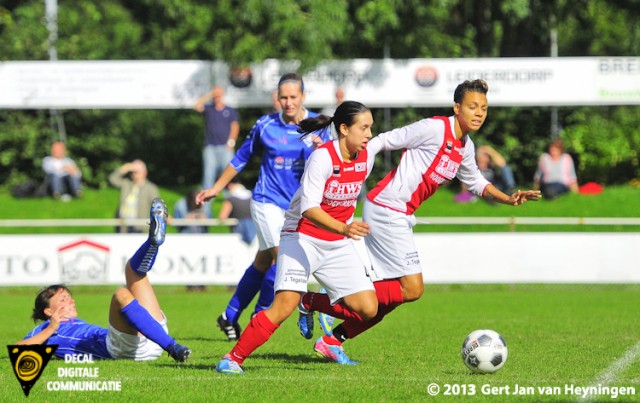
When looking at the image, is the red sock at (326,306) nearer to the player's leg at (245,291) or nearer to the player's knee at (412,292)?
the player's knee at (412,292)

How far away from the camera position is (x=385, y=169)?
71.2 ft

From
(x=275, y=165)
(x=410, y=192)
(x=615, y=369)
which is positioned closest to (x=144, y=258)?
(x=275, y=165)

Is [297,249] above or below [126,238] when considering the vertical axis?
above

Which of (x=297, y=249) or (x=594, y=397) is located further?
(x=297, y=249)

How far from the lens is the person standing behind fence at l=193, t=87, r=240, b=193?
1881 centimetres

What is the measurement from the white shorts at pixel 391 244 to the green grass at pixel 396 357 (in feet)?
2.25

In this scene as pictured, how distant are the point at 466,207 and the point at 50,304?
13274 mm

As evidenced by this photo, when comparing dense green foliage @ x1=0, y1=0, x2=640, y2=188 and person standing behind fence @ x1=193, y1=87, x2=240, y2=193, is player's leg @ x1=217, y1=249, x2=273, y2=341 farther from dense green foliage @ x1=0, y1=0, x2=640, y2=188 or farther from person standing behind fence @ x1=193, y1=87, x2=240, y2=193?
dense green foliage @ x1=0, y1=0, x2=640, y2=188

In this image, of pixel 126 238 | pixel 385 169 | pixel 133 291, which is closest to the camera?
pixel 133 291

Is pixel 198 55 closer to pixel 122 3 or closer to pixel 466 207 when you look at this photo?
pixel 466 207

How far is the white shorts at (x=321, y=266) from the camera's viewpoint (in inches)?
281

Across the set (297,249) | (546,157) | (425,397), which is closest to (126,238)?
(546,157)

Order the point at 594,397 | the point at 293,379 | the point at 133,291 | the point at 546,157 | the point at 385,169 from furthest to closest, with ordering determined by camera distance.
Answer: the point at 385,169 < the point at 546,157 < the point at 133,291 < the point at 293,379 < the point at 594,397

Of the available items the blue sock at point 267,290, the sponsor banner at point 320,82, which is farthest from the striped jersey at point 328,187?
the sponsor banner at point 320,82
